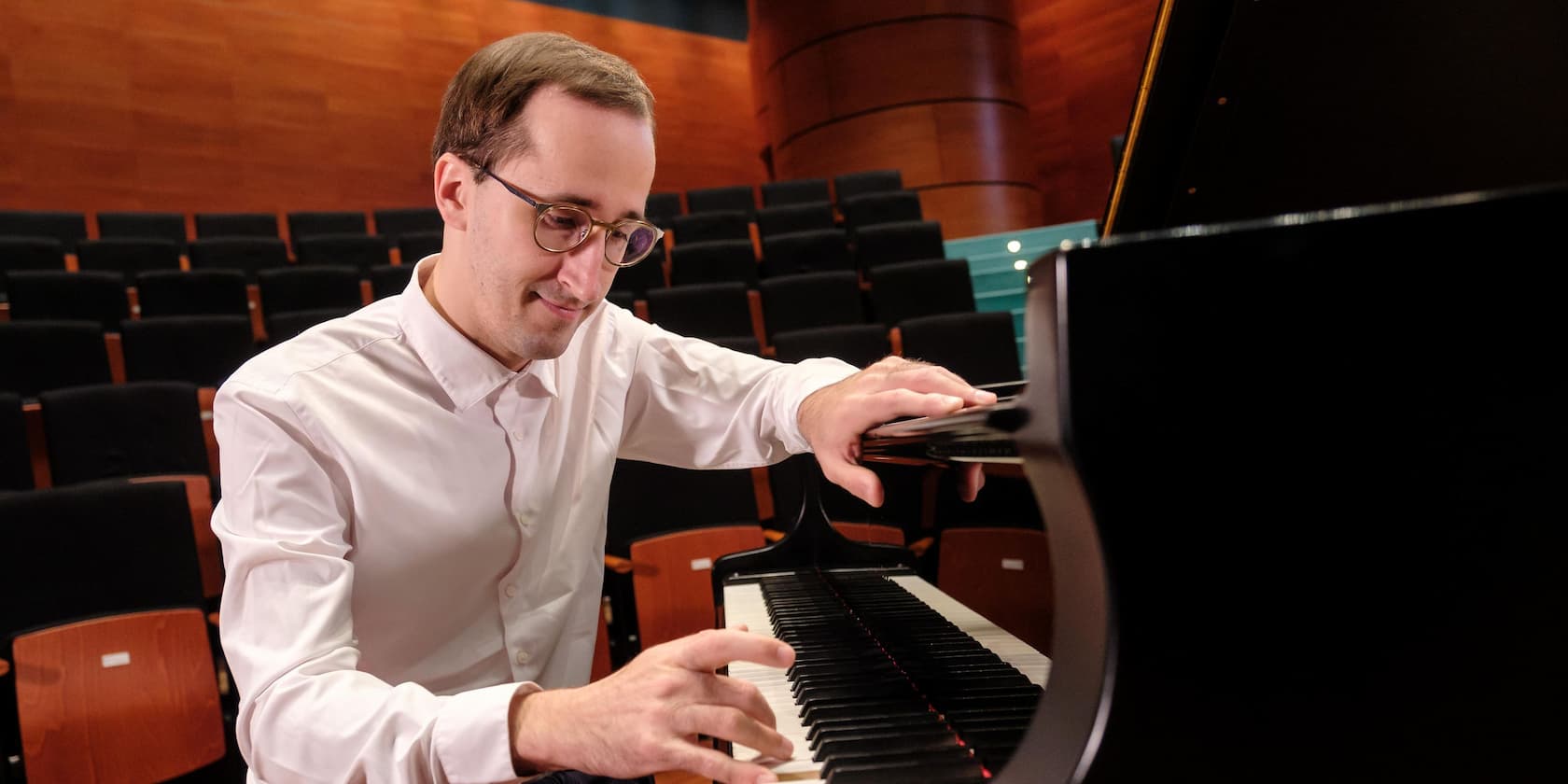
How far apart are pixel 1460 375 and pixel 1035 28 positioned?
5.73 m

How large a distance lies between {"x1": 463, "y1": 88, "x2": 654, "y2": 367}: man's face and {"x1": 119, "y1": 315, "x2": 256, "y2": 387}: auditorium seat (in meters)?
2.12

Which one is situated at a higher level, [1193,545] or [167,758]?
[1193,545]

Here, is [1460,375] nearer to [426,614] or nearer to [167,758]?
[426,614]

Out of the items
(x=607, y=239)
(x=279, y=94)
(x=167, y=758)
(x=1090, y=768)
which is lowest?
(x=167, y=758)

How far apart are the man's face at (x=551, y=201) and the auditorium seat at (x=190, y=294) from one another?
2.57m

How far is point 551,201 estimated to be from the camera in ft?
2.48

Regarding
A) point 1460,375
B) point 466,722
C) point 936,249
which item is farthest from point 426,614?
point 936,249

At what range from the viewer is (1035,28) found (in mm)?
5508

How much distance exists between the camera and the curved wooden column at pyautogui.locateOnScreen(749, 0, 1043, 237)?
4.64m

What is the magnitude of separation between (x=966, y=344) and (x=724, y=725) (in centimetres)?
206

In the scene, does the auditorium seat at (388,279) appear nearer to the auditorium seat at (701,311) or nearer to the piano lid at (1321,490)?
the auditorium seat at (701,311)

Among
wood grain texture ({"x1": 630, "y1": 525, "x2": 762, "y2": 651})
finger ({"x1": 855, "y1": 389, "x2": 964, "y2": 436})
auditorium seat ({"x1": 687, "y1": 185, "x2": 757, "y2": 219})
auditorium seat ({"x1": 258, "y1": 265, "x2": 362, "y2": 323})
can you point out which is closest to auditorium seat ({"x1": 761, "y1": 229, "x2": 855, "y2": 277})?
auditorium seat ({"x1": 687, "y1": 185, "x2": 757, "y2": 219})

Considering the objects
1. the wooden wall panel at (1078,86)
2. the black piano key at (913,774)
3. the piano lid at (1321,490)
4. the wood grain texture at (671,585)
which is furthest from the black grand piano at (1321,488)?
the wooden wall panel at (1078,86)

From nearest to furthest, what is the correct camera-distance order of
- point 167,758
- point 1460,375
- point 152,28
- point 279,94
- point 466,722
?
point 1460,375
point 466,722
point 167,758
point 152,28
point 279,94
